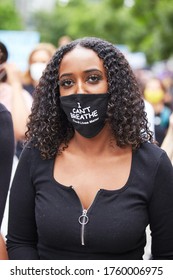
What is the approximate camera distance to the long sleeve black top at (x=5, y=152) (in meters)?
3.21

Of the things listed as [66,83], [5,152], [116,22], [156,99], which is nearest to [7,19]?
[116,22]

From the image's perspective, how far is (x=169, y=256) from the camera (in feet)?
9.61

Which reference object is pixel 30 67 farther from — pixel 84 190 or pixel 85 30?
pixel 85 30

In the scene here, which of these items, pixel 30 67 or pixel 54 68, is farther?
pixel 30 67

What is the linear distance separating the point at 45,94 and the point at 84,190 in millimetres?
494

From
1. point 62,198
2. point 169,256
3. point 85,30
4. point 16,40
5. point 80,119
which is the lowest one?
point 169,256

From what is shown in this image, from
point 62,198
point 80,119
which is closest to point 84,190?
point 62,198

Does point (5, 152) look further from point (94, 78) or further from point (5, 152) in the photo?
point (94, 78)

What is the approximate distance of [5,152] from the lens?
326 cm

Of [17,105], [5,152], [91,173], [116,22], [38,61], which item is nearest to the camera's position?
[91,173]

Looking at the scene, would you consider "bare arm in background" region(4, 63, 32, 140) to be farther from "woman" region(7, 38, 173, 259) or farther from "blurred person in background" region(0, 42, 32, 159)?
"woman" region(7, 38, 173, 259)

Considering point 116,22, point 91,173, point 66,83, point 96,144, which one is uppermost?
point 116,22

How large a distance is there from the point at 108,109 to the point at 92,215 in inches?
17.7

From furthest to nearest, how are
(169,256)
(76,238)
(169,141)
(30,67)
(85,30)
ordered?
(85,30), (30,67), (169,141), (169,256), (76,238)
